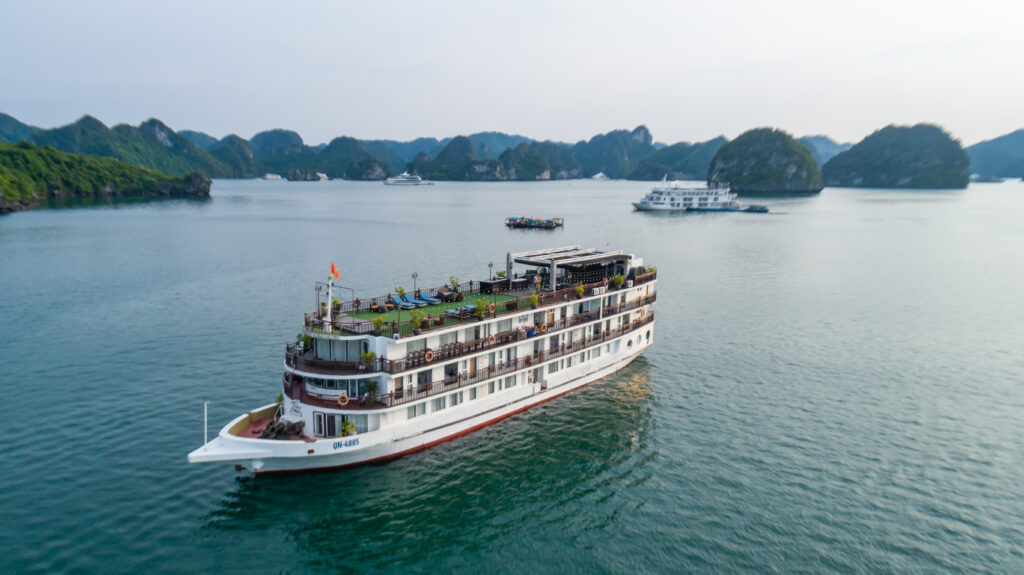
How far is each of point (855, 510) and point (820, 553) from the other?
4840 mm

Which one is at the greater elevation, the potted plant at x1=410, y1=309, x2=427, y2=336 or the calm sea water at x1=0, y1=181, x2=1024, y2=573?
the potted plant at x1=410, y1=309, x2=427, y2=336

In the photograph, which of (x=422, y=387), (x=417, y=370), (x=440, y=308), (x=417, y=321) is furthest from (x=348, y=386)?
(x=440, y=308)

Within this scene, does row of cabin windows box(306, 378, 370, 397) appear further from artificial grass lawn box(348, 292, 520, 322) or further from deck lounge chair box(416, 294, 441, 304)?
deck lounge chair box(416, 294, 441, 304)

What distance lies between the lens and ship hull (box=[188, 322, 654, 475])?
29.0 meters

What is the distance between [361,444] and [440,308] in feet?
36.2

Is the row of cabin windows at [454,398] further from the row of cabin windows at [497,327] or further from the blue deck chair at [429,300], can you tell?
the blue deck chair at [429,300]

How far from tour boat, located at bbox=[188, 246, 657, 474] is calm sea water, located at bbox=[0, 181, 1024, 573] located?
1694mm

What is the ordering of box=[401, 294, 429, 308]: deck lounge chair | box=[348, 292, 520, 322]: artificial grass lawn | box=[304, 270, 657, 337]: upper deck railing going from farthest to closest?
1. box=[401, 294, 429, 308]: deck lounge chair
2. box=[348, 292, 520, 322]: artificial grass lawn
3. box=[304, 270, 657, 337]: upper deck railing

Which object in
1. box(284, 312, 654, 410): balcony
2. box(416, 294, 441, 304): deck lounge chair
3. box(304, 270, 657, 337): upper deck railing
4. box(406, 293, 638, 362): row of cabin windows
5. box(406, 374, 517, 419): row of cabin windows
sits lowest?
box(406, 374, 517, 419): row of cabin windows

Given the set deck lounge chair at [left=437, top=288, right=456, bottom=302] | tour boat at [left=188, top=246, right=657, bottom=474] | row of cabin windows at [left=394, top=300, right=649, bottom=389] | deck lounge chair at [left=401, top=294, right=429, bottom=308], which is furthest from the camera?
deck lounge chair at [left=437, top=288, right=456, bottom=302]

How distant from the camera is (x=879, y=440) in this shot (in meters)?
36.5

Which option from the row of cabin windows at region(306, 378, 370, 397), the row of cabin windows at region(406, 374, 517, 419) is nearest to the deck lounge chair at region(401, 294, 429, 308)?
the row of cabin windows at region(406, 374, 517, 419)

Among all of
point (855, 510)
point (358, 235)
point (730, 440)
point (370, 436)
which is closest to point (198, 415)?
point (370, 436)

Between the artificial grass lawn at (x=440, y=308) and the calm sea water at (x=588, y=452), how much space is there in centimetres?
828
